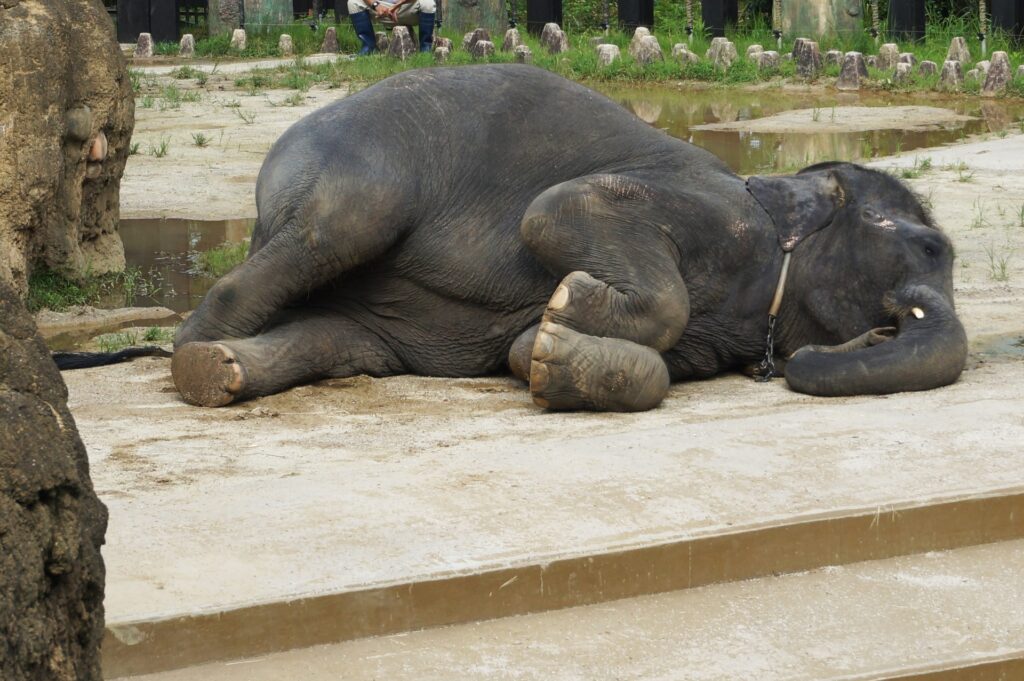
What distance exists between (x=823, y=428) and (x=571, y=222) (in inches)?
54.6

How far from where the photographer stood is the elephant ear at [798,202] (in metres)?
6.10

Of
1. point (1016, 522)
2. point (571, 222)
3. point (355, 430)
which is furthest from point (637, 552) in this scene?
point (571, 222)

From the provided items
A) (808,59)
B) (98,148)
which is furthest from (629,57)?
(98,148)

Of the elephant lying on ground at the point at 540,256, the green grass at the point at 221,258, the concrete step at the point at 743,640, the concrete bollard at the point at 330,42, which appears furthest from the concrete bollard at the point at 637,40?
the concrete step at the point at 743,640

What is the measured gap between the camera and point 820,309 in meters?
6.07

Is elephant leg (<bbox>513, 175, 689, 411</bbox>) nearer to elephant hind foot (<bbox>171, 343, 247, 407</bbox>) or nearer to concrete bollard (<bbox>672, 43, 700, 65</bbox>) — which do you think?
elephant hind foot (<bbox>171, 343, 247, 407</bbox>)

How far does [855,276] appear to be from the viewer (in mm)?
6031

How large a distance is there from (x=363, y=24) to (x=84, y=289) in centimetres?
1405

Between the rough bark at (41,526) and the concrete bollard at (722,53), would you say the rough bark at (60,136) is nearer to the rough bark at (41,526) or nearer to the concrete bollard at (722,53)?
the rough bark at (41,526)

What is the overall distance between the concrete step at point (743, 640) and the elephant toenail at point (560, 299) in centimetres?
167

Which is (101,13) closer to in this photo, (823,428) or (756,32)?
(823,428)

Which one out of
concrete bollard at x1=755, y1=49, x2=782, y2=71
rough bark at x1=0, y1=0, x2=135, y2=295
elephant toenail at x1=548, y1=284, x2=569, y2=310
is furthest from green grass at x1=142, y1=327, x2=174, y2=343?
concrete bollard at x1=755, y1=49, x2=782, y2=71

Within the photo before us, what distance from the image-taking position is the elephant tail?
636 cm

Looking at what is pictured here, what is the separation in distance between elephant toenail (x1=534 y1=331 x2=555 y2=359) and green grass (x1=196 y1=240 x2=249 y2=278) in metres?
3.39
